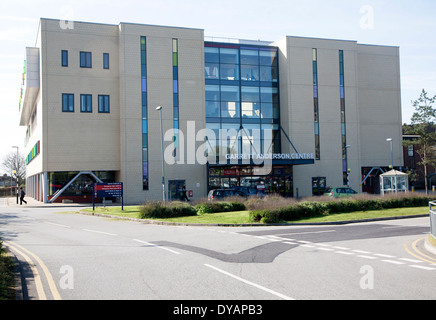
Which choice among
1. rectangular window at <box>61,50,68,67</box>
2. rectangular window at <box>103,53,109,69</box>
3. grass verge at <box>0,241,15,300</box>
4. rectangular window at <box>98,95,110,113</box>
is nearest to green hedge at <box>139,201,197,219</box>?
grass verge at <box>0,241,15,300</box>

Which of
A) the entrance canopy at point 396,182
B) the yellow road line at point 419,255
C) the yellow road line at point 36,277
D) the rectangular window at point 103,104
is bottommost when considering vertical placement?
the yellow road line at point 419,255

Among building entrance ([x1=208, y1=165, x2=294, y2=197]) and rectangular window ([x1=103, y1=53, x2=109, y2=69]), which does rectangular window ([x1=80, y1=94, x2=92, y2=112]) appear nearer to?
rectangular window ([x1=103, y1=53, x2=109, y2=69])

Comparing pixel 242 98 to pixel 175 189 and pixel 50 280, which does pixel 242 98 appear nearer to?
pixel 175 189

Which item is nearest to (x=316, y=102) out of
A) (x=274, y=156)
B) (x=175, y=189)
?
(x=274, y=156)

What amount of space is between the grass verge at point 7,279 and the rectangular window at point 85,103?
37.0 meters

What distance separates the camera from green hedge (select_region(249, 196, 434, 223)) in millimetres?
20667

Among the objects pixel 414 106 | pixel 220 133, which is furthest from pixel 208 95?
pixel 414 106

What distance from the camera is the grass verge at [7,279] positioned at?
704 cm

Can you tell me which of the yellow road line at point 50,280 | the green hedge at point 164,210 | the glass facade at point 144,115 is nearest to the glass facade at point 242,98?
the glass facade at point 144,115

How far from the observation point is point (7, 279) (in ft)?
26.8

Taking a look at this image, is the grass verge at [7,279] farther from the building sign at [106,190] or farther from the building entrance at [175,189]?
the building entrance at [175,189]

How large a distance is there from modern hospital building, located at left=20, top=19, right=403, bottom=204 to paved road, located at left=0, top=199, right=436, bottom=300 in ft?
90.9

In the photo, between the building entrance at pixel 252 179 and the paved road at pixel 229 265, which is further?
the building entrance at pixel 252 179
